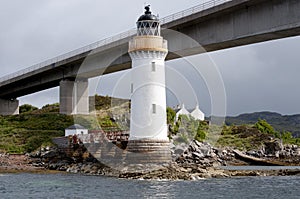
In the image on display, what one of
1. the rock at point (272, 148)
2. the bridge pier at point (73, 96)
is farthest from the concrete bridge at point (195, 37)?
the rock at point (272, 148)

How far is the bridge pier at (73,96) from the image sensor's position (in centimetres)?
6950

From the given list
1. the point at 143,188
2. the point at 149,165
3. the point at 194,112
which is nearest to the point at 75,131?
the point at 149,165

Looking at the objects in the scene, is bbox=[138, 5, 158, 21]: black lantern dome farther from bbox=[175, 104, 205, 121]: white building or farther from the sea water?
bbox=[175, 104, 205, 121]: white building

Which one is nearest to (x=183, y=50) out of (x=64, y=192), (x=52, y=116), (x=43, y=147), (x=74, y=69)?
(x=64, y=192)

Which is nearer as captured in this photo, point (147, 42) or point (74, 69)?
point (147, 42)

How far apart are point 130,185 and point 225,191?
600 cm

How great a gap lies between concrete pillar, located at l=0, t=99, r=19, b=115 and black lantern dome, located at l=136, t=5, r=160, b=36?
183 ft

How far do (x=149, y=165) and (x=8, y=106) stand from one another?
57.7 metres

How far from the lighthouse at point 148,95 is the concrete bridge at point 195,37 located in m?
3.04

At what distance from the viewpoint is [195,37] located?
139ft

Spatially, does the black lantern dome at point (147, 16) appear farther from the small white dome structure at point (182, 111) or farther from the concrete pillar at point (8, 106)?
the concrete pillar at point (8, 106)

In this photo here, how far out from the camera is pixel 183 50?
43.8m

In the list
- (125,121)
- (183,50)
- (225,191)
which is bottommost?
(225,191)

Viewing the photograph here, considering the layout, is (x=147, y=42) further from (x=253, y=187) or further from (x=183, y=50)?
(x=253, y=187)
